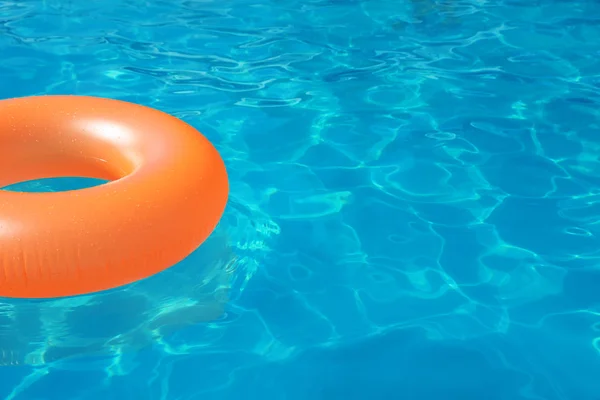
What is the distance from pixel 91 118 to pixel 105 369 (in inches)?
45.0

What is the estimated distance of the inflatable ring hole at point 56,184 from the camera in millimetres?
3678

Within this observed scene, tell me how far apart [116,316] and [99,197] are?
0.48 metres

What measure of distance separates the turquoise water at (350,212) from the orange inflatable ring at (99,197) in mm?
286

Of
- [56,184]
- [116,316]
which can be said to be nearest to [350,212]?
[116,316]

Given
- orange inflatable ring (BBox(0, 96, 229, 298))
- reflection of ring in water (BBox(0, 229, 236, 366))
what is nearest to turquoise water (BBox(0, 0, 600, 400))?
reflection of ring in water (BBox(0, 229, 236, 366))

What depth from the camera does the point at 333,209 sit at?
364 cm

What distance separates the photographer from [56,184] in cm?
371

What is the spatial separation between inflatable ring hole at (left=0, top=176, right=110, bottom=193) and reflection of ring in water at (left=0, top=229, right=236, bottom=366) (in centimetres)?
82

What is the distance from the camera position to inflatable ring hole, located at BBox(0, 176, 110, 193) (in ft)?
12.1

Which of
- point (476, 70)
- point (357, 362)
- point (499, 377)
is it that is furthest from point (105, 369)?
point (476, 70)

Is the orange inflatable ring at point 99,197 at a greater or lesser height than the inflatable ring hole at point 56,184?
greater

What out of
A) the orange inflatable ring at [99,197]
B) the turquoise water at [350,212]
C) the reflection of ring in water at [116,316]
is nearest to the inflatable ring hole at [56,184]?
the turquoise water at [350,212]

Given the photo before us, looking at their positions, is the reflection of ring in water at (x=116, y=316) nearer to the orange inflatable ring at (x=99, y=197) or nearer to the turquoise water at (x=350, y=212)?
the turquoise water at (x=350, y=212)

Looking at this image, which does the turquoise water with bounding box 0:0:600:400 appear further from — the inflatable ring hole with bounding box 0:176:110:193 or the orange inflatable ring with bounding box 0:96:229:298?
the orange inflatable ring with bounding box 0:96:229:298
